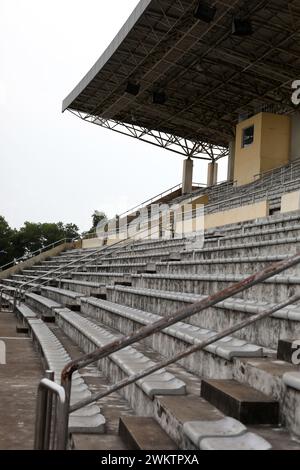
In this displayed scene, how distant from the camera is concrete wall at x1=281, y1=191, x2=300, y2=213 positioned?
8.90 m

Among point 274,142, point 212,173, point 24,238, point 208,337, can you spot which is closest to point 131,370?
point 208,337

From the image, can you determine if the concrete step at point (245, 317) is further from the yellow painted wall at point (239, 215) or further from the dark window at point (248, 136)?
the dark window at point (248, 136)

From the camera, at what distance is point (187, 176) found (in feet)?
96.5

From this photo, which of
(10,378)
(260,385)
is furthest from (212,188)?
(260,385)

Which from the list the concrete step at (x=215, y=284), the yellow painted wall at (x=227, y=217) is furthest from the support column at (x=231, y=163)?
the concrete step at (x=215, y=284)

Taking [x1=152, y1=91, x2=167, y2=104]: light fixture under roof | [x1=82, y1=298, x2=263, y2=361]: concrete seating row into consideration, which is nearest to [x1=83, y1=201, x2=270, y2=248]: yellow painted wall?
Answer: [x1=82, y1=298, x2=263, y2=361]: concrete seating row

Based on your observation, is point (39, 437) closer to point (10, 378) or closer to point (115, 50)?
point (10, 378)

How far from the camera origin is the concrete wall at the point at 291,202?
8.90m

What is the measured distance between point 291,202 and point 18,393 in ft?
21.5

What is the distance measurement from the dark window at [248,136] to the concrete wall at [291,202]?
42.1ft

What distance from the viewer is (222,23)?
16469mm

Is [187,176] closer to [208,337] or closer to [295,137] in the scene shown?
[295,137]
